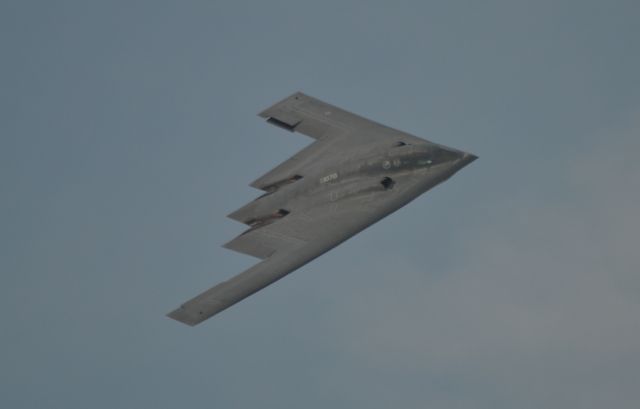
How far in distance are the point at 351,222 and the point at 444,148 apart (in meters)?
4.16

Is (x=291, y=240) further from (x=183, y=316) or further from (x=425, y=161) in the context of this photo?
(x=425, y=161)

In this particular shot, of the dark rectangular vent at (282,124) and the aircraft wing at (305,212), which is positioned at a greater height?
the dark rectangular vent at (282,124)

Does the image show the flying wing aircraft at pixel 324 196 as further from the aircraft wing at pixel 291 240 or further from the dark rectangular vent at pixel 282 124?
the dark rectangular vent at pixel 282 124

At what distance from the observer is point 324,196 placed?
4022cm

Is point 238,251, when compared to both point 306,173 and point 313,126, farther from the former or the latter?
point 313,126

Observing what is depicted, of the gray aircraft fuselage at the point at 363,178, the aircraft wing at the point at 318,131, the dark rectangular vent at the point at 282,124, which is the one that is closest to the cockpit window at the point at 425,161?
the gray aircraft fuselage at the point at 363,178

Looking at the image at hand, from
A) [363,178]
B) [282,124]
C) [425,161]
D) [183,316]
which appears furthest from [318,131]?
[183,316]

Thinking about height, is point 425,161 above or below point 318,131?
below

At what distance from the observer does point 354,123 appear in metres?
44.0

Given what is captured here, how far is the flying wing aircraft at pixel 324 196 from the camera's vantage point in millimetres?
36719

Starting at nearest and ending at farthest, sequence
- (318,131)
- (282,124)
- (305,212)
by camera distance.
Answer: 1. (305,212)
2. (318,131)
3. (282,124)

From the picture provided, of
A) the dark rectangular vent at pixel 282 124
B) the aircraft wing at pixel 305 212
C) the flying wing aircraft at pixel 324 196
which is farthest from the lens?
the dark rectangular vent at pixel 282 124

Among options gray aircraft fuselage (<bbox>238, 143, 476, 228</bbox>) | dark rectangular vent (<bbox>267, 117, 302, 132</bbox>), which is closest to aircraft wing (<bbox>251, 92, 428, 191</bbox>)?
dark rectangular vent (<bbox>267, 117, 302, 132</bbox>)

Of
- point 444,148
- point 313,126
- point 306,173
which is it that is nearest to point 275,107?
point 313,126
